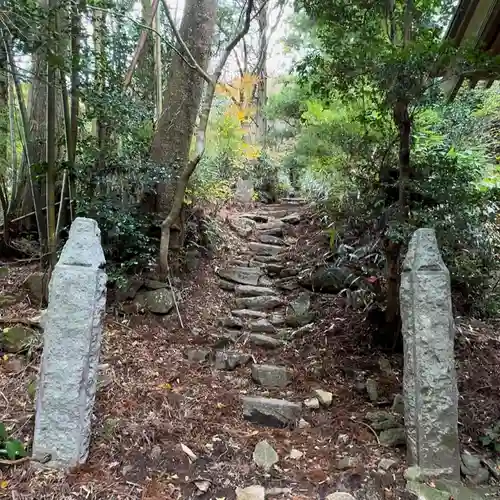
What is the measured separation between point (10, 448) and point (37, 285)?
177cm

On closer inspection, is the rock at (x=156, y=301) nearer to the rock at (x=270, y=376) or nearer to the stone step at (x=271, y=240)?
the rock at (x=270, y=376)

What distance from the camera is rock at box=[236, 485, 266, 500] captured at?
87.7 inches

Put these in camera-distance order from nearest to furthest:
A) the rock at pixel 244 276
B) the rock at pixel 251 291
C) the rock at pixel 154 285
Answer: the rock at pixel 154 285, the rock at pixel 251 291, the rock at pixel 244 276

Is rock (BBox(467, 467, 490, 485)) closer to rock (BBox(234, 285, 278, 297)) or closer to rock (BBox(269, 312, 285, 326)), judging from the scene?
rock (BBox(269, 312, 285, 326))

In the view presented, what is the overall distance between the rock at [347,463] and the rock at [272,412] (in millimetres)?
467

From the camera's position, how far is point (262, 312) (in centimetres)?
455

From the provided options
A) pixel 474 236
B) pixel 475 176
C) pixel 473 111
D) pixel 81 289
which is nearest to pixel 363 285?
pixel 474 236

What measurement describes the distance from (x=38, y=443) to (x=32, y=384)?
0.67 meters

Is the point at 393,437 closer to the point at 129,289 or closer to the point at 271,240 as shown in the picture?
the point at 129,289

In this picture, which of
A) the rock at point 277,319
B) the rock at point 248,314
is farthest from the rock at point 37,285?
the rock at point 277,319

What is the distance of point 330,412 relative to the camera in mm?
3068

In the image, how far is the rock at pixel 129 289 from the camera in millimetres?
3957

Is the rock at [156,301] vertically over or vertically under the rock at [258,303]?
over

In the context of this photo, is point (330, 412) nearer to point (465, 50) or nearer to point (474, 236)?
point (474, 236)
